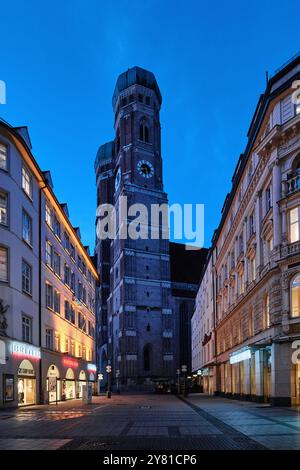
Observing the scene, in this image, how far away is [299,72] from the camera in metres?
31.5

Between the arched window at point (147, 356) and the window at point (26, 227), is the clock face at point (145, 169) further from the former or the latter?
the window at point (26, 227)

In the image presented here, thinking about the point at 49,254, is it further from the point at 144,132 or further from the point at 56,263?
the point at 144,132

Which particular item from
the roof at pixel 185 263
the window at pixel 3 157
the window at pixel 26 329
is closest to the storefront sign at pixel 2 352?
the window at pixel 26 329

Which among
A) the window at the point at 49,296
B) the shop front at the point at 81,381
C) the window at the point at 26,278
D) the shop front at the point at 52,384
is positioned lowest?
the shop front at the point at 81,381

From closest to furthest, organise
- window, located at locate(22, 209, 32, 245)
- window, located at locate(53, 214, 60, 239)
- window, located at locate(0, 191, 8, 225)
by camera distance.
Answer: window, located at locate(0, 191, 8, 225)
window, located at locate(22, 209, 32, 245)
window, located at locate(53, 214, 60, 239)

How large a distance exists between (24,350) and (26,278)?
5074 millimetres

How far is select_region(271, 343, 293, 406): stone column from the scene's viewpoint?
30850 mm

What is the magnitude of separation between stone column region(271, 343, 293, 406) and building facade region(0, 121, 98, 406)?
610 inches

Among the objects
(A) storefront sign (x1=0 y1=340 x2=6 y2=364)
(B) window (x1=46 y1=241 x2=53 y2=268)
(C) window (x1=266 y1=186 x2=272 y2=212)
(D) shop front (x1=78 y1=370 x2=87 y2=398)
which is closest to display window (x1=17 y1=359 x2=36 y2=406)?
(A) storefront sign (x1=0 y1=340 x2=6 y2=364)

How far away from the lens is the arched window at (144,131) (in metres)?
127

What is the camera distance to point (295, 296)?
30.6 meters

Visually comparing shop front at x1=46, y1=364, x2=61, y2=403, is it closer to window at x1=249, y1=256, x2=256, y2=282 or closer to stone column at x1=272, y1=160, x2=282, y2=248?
window at x1=249, y1=256, x2=256, y2=282

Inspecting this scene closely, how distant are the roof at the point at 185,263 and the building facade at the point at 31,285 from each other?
86.1 m

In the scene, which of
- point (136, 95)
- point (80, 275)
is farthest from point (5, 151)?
point (136, 95)
